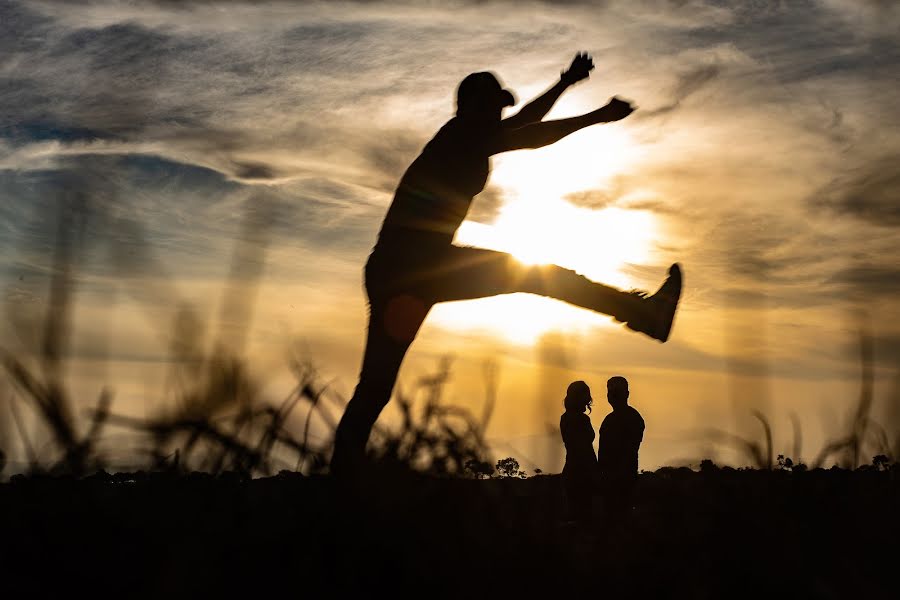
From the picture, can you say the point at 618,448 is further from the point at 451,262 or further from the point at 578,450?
the point at 451,262

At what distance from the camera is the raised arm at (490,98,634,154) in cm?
473

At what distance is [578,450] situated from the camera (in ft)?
23.0

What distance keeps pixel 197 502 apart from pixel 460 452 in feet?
2.78

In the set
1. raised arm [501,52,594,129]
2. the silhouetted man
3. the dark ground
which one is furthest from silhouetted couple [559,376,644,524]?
the dark ground

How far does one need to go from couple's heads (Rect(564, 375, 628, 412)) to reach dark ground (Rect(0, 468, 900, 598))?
341 centimetres

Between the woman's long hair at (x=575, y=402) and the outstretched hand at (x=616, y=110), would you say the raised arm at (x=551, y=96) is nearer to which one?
the outstretched hand at (x=616, y=110)

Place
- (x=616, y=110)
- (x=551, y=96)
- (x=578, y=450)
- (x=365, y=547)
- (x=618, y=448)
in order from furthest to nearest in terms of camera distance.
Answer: (x=578, y=450) → (x=618, y=448) → (x=551, y=96) → (x=616, y=110) → (x=365, y=547)

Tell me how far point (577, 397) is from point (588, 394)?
0.14 metres

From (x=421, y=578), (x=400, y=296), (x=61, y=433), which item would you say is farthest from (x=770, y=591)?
(x=400, y=296)

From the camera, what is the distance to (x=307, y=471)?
2.96 meters

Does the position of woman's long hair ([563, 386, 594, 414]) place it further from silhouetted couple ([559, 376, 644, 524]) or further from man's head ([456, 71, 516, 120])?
man's head ([456, 71, 516, 120])

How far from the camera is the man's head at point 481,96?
483 centimetres

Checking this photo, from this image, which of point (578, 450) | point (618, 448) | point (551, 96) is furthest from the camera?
point (578, 450)

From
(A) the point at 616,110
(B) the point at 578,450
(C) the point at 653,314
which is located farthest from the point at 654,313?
(B) the point at 578,450
